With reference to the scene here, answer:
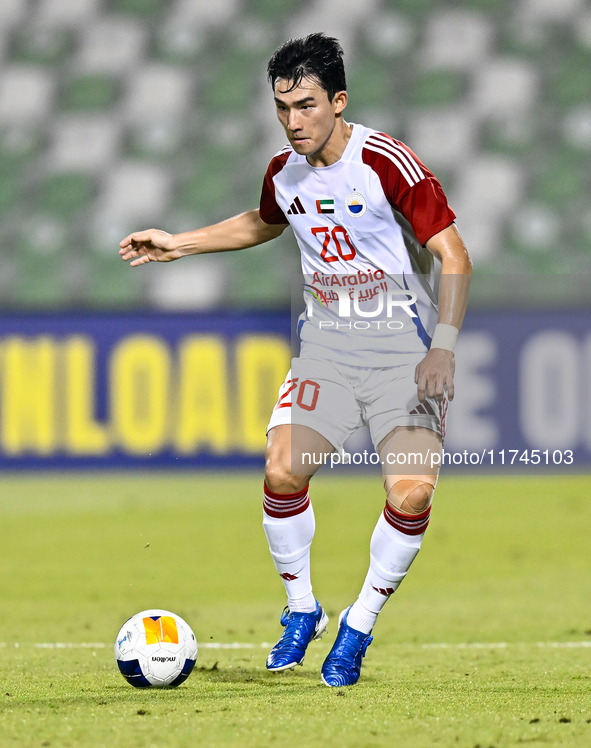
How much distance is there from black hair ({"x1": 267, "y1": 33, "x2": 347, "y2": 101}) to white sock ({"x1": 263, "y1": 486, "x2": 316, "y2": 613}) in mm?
1328

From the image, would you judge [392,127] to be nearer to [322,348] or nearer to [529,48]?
[529,48]

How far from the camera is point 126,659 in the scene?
329 cm

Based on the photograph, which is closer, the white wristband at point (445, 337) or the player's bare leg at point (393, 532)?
the white wristband at point (445, 337)

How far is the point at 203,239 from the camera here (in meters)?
3.96

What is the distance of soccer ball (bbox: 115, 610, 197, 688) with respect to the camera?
3.28 m

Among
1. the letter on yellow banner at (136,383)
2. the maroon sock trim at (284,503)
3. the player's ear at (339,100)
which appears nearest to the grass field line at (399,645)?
the maroon sock trim at (284,503)

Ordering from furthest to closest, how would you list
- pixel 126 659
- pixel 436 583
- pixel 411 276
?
pixel 436 583 → pixel 411 276 → pixel 126 659

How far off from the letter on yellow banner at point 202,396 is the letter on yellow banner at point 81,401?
0.66 meters

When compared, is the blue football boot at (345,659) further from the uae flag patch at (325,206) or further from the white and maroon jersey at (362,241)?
the uae flag patch at (325,206)

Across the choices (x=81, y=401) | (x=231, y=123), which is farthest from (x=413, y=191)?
(x=231, y=123)

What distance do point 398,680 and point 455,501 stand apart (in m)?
5.63

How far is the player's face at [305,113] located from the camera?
3.42 meters

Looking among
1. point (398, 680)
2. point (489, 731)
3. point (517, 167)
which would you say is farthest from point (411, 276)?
point (517, 167)

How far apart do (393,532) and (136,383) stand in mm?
5536
